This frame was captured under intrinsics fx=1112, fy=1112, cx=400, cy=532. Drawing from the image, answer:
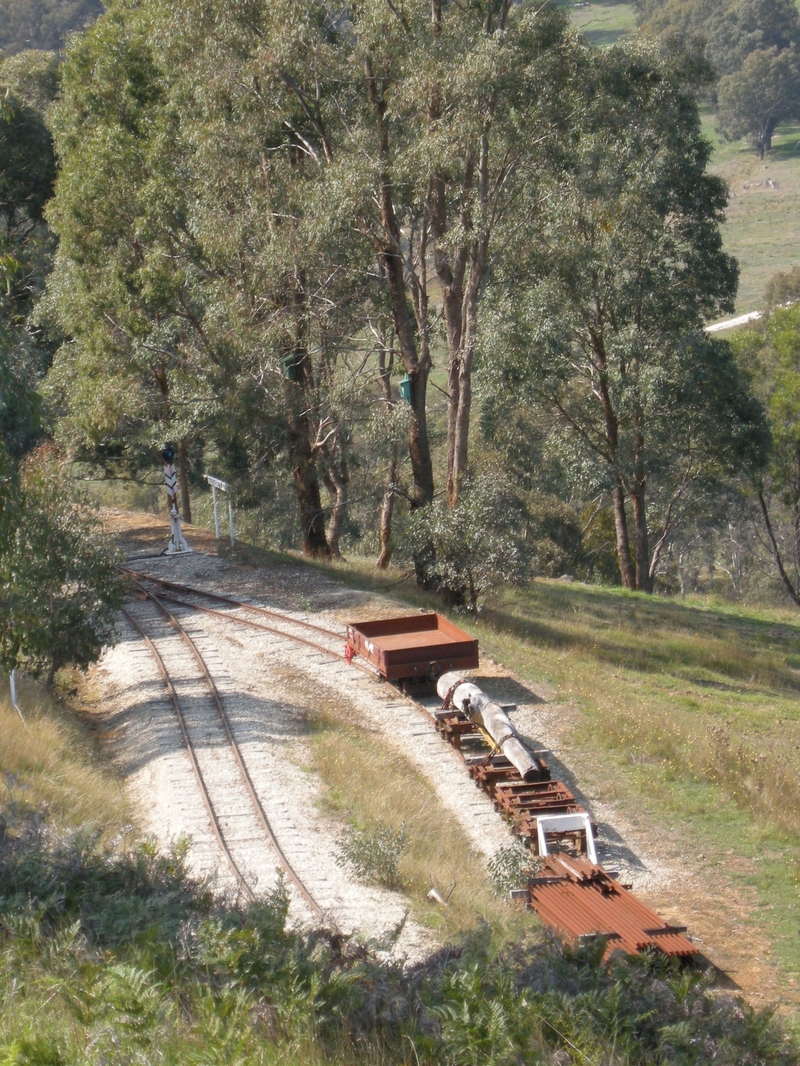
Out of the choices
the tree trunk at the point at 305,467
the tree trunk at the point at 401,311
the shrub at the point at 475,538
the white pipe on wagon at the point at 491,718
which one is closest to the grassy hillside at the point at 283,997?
the white pipe on wagon at the point at 491,718

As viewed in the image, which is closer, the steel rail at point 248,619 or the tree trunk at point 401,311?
the steel rail at point 248,619

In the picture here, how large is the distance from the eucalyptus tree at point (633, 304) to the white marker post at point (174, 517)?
777 centimetres

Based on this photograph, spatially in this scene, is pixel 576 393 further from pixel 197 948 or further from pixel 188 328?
pixel 197 948

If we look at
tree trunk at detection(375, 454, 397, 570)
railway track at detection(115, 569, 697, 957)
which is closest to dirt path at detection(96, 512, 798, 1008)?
railway track at detection(115, 569, 697, 957)

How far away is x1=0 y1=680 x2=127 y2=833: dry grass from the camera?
33.3 ft

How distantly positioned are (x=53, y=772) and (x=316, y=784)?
292 cm

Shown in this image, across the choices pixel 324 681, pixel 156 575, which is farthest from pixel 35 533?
pixel 156 575

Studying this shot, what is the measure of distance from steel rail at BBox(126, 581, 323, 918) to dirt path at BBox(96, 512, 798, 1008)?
13 cm

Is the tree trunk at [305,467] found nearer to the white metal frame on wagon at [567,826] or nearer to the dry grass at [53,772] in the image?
the dry grass at [53,772]

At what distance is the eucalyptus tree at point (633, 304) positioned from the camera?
85.5 ft

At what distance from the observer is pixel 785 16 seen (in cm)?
10381

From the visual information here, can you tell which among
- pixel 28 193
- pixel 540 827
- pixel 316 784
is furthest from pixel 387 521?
pixel 540 827

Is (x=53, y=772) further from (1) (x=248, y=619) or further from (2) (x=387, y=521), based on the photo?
(2) (x=387, y=521)

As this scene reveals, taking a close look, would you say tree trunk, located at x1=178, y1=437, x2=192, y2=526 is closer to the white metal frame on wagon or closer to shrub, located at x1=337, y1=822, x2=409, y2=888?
the white metal frame on wagon
